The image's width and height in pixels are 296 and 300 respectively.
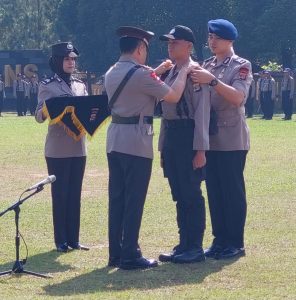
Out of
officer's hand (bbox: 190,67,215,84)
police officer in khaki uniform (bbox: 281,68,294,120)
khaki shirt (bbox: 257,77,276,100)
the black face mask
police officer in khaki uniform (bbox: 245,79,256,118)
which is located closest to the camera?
officer's hand (bbox: 190,67,215,84)

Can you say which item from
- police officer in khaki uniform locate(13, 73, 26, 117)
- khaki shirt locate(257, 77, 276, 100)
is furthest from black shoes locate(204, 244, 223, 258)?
police officer in khaki uniform locate(13, 73, 26, 117)

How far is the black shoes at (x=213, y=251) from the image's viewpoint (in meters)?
9.33

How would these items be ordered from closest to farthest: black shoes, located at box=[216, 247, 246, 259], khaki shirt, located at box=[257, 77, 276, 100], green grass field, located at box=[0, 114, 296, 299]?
green grass field, located at box=[0, 114, 296, 299] → black shoes, located at box=[216, 247, 246, 259] → khaki shirt, located at box=[257, 77, 276, 100]

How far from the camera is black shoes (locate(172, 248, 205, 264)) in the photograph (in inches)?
352

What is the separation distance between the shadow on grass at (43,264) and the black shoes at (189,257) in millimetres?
933

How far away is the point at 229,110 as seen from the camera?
30.2 ft

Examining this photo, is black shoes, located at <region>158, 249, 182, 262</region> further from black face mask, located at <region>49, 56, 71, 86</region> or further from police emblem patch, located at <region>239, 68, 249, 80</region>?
black face mask, located at <region>49, 56, 71, 86</region>

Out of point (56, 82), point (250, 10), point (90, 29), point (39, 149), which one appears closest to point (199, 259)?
point (56, 82)

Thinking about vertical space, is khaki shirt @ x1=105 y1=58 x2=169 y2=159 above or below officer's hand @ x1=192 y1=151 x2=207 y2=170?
above

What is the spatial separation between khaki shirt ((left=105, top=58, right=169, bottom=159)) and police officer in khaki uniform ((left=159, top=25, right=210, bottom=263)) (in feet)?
0.76

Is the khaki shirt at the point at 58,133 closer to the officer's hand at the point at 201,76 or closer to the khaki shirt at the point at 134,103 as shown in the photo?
the khaki shirt at the point at 134,103

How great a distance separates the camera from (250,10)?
201ft

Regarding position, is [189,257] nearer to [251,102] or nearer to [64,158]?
[64,158]

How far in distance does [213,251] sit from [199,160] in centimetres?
102
